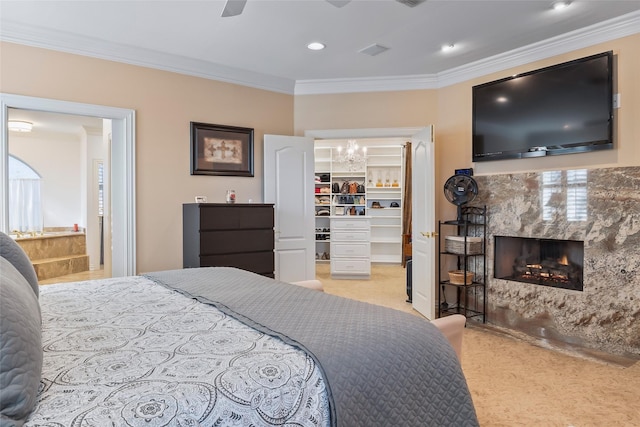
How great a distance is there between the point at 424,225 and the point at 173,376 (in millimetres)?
3655

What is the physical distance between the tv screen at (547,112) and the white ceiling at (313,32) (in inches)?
9.8

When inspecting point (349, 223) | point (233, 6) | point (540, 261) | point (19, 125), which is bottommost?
point (540, 261)

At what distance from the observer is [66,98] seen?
11.4 ft

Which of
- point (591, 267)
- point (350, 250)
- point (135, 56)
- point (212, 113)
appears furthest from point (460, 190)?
point (135, 56)

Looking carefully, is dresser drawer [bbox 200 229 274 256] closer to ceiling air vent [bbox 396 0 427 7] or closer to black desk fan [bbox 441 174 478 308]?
black desk fan [bbox 441 174 478 308]

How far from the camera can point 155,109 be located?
3.91 metres

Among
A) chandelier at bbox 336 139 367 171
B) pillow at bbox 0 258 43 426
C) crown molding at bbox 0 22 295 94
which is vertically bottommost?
pillow at bbox 0 258 43 426

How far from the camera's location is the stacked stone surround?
10.3 feet

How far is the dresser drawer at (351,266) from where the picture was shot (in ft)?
22.2

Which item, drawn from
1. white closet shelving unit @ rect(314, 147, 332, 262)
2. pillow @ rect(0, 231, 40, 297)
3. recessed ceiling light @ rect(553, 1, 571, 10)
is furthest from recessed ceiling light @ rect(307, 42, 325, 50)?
white closet shelving unit @ rect(314, 147, 332, 262)

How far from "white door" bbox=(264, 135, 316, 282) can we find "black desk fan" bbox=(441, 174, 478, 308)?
155 cm

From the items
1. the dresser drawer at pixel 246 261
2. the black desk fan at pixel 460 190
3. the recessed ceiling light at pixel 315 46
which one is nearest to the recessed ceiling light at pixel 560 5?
the black desk fan at pixel 460 190

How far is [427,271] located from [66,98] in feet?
12.4

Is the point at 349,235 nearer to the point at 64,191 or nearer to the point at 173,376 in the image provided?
the point at 64,191
